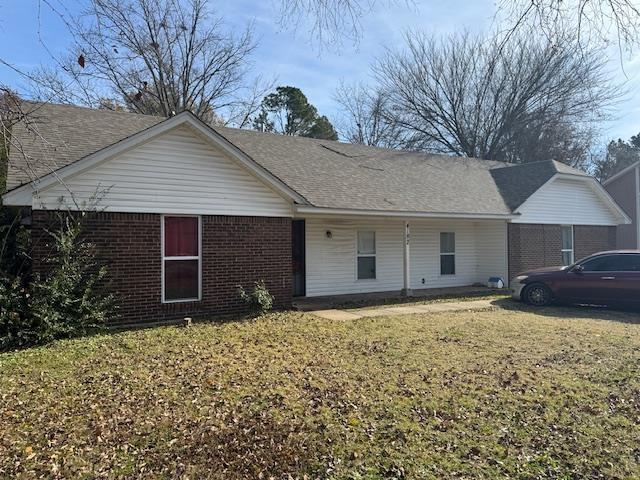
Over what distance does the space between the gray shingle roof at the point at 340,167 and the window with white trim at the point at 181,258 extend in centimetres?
230

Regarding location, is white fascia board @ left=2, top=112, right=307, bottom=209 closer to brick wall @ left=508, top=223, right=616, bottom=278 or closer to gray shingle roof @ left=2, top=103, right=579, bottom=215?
gray shingle roof @ left=2, top=103, right=579, bottom=215

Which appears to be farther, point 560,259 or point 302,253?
point 560,259

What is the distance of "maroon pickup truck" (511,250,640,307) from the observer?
1218 cm

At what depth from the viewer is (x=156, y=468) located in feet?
13.0

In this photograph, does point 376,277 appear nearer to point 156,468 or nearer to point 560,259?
point 560,259

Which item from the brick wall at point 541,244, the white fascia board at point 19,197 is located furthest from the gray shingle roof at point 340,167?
the brick wall at point 541,244

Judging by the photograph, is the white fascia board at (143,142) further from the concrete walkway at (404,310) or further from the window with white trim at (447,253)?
the window with white trim at (447,253)

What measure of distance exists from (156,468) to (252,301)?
6842 mm

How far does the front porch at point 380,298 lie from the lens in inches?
493

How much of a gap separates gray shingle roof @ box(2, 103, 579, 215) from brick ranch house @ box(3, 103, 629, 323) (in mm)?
69

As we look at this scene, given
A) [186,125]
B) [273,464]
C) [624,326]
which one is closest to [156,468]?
[273,464]

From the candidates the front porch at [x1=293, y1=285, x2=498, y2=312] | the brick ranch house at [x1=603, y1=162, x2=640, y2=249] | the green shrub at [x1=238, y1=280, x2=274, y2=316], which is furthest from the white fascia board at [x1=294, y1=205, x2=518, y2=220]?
the brick ranch house at [x1=603, y1=162, x2=640, y2=249]

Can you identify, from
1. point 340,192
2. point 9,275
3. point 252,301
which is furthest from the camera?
point 340,192

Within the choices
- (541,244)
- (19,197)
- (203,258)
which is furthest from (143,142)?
(541,244)
